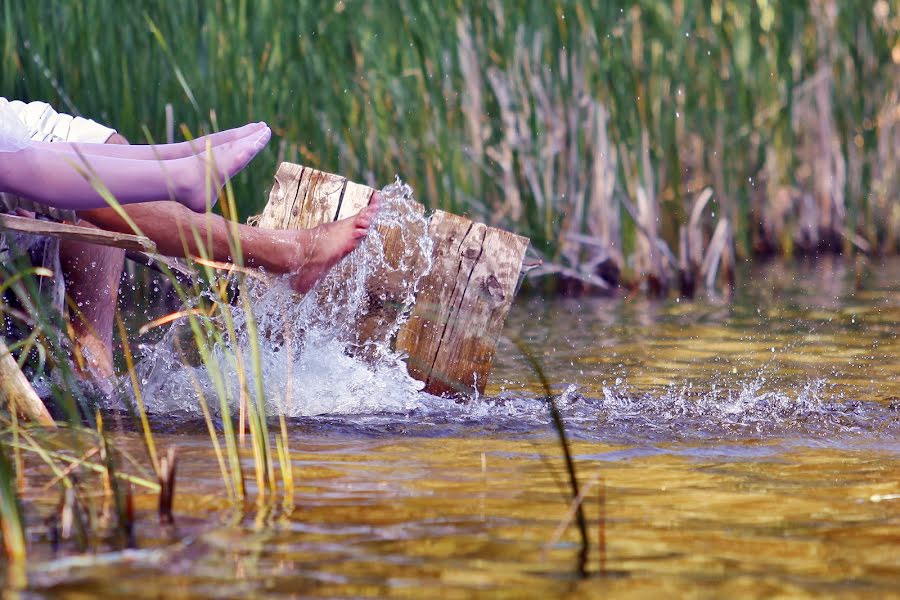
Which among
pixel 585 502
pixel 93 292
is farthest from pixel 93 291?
pixel 585 502

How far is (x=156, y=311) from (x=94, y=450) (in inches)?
138

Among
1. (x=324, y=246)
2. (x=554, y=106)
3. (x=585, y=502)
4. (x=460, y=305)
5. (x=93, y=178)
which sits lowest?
(x=585, y=502)

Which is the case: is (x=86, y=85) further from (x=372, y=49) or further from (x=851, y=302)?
(x=851, y=302)

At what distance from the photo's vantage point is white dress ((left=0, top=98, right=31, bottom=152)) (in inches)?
139

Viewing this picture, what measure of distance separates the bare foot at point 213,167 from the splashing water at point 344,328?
379mm

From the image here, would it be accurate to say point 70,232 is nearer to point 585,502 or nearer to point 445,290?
point 445,290

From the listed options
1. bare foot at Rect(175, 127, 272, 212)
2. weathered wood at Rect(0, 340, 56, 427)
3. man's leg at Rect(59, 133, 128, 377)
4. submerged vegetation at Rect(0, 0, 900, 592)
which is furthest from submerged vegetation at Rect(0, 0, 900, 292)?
weathered wood at Rect(0, 340, 56, 427)

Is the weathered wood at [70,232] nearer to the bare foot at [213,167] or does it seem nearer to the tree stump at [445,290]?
the bare foot at [213,167]

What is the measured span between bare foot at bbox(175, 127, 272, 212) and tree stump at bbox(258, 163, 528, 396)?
1.05ft

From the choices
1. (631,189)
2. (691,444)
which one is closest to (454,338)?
(691,444)

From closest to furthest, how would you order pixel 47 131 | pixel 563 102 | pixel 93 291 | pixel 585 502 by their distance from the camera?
1. pixel 585 502
2. pixel 47 131
3. pixel 93 291
4. pixel 563 102

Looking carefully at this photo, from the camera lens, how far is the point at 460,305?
421 centimetres

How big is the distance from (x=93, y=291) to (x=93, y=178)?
879mm

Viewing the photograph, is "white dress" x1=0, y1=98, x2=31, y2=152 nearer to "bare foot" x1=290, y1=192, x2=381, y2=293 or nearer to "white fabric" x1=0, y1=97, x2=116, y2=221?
"white fabric" x1=0, y1=97, x2=116, y2=221
